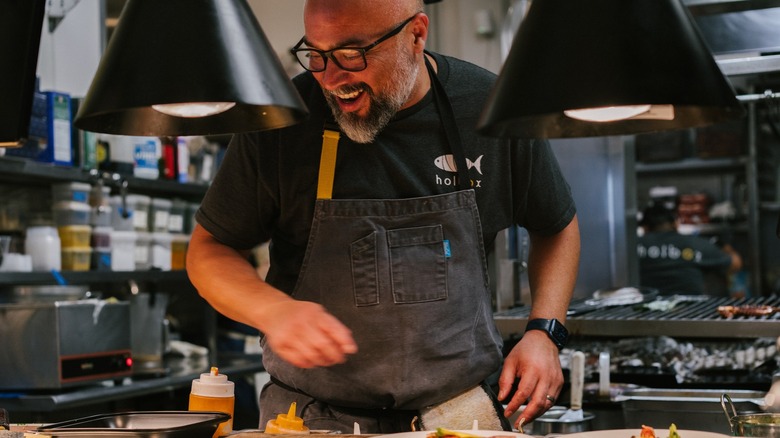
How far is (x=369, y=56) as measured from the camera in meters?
2.04

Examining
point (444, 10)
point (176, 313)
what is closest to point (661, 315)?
point (176, 313)

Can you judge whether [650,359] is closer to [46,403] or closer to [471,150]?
[471,150]

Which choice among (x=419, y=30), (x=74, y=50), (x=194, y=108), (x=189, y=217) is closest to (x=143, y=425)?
(x=194, y=108)

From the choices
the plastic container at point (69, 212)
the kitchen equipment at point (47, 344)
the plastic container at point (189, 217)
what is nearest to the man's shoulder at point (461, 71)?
the kitchen equipment at point (47, 344)

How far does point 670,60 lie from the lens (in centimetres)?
134

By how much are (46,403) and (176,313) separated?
6.50ft

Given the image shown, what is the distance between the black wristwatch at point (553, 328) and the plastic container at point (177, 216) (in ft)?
10.3

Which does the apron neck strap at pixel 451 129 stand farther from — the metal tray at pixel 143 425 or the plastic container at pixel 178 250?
the plastic container at pixel 178 250

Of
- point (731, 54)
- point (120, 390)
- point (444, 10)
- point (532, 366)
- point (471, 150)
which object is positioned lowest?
point (120, 390)

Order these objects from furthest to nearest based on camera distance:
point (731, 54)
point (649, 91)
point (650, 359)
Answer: point (731, 54)
point (650, 359)
point (649, 91)

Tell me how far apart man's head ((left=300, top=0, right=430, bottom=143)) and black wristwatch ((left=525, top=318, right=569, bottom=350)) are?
0.58m

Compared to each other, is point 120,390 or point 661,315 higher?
point 661,315

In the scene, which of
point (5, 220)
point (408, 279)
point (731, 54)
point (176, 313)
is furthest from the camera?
point (176, 313)

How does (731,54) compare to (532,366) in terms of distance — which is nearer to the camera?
(532,366)
